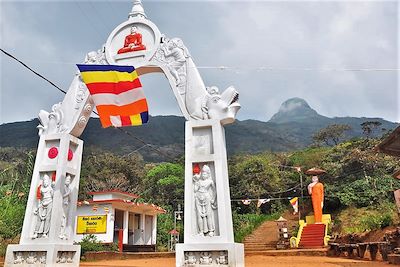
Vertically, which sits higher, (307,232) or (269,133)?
(269,133)

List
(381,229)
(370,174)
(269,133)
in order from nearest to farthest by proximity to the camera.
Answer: (381,229)
(370,174)
(269,133)

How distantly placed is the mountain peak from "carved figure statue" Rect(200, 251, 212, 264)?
152m

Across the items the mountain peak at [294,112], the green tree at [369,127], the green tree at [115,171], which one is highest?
the mountain peak at [294,112]

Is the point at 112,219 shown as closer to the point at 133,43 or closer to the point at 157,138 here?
the point at 133,43

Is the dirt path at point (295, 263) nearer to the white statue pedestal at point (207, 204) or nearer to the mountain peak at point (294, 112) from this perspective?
the white statue pedestal at point (207, 204)

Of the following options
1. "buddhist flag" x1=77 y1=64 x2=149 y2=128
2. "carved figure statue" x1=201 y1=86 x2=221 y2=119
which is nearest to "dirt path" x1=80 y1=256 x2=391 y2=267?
"carved figure statue" x1=201 y1=86 x2=221 y2=119

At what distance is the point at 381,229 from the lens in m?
11.6

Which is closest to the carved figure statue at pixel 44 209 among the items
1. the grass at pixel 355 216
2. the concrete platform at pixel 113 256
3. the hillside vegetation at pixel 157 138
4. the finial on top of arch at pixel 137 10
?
the finial on top of arch at pixel 137 10

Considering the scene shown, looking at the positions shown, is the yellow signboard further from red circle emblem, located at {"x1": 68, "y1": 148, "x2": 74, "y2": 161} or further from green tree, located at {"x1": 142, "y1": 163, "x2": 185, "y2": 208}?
green tree, located at {"x1": 142, "y1": 163, "x2": 185, "y2": 208}

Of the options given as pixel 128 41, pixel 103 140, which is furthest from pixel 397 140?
pixel 103 140

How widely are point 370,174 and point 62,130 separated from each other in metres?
21.7

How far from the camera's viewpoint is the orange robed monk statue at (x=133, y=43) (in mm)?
8016

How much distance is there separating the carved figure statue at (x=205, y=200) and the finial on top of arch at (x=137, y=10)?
3.85 m

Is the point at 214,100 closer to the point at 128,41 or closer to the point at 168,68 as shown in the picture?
the point at 168,68
